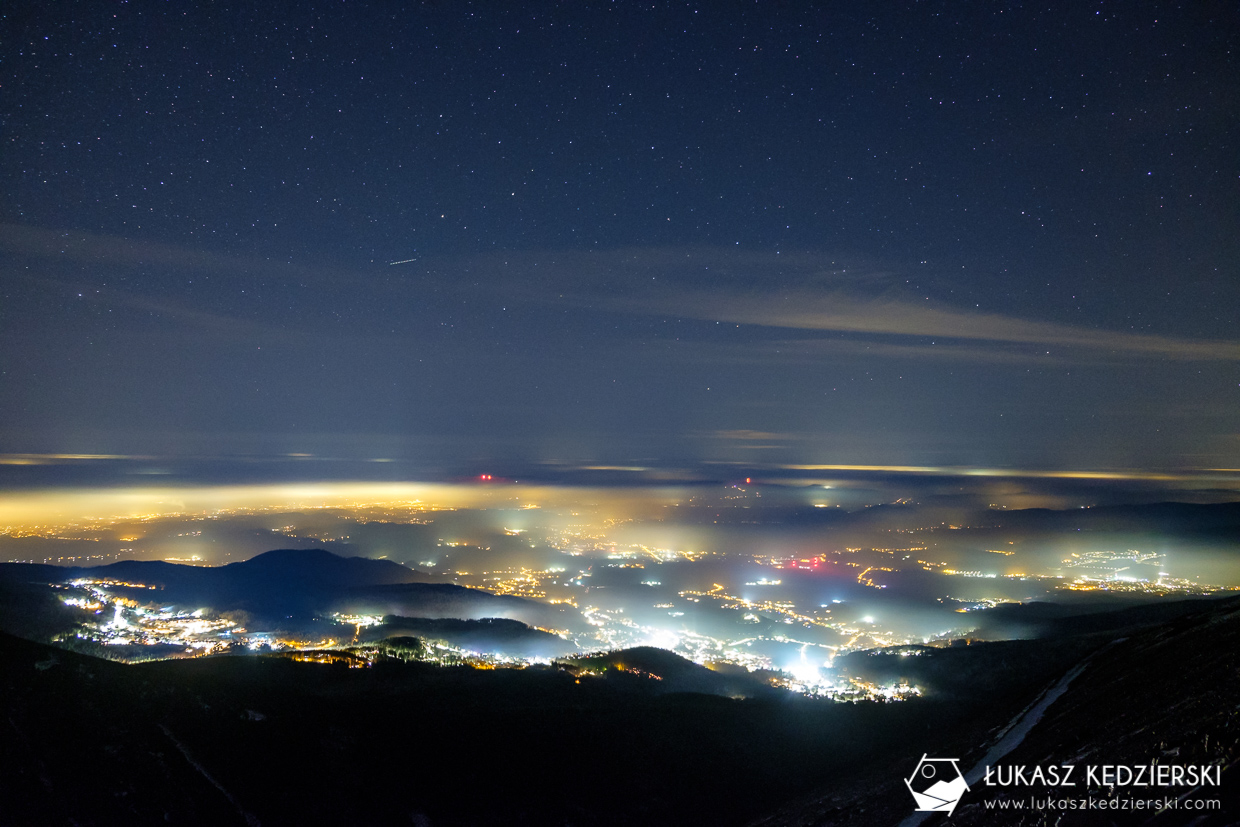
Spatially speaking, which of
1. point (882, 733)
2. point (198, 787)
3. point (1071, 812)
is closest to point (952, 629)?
point (882, 733)

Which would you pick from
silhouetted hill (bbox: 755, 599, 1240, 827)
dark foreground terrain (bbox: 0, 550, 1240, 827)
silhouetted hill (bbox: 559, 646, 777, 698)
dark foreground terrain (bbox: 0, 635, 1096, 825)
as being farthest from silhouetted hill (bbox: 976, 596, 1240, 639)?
silhouetted hill (bbox: 559, 646, 777, 698)

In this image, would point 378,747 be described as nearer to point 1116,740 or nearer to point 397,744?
point 397,744

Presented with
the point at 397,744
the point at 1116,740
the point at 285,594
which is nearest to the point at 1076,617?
the point at 1116,740

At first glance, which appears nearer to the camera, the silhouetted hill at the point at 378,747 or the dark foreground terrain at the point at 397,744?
the silhouetted hill at the point at 378,747

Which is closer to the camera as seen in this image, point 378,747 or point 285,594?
point 378,747

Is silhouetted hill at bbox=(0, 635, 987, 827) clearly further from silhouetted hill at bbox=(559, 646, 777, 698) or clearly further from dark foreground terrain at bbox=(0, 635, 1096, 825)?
silhouetted hill at bbox=(559, 646, 777, 698)

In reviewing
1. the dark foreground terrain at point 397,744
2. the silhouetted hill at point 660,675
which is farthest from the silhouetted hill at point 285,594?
the dark foreground terrain at point 397,744

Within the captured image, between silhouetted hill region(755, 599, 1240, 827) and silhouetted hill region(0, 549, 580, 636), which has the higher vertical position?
silhouetted hill region(755, 599, 1240, 827)

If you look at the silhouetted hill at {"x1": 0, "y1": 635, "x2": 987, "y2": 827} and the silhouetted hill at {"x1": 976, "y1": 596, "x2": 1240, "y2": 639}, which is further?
the silhouetted hill at {"x1": 976, "y1": 596, "x2": 1240, "y2": 639}

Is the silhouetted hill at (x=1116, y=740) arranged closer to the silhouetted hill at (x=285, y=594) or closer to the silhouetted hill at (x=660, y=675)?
the silhouetted hill at (x=660, y=675)

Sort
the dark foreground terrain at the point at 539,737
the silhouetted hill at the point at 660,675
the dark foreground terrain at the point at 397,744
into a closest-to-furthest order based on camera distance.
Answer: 1. the dark foreground terrain at the point at 539,737
2. the dark foreground terrain at the point at 397,744
3. the silhouetted hill at the point at 660,675

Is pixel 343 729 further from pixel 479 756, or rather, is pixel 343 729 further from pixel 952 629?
pixel 952 629
